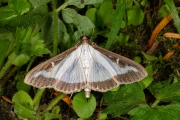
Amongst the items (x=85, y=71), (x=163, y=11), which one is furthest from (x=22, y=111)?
(x=163, y=11)

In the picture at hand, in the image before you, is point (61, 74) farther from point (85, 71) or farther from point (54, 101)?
point (54, 101)

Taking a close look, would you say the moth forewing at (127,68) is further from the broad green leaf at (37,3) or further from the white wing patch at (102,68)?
the broad green leaf at (37,3)

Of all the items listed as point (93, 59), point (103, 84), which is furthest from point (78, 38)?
point (103, 84)

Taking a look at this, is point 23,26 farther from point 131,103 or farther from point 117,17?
point 131,103

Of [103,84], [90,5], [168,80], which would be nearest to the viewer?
[103,84]

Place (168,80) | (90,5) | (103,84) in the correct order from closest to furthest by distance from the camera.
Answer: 1. (103,84)
2. (168,80)
3. (90,5)

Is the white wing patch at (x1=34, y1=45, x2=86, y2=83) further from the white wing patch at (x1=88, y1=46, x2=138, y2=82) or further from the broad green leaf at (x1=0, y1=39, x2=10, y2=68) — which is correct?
the broad green leaf at (x1=0, y1=39, x2=10, y2=68)

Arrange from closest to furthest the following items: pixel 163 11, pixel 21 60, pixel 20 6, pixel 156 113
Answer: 1. pixel 156 113
2. pixel 20 6
3. pixel 21 60
4. pixel 163 11
